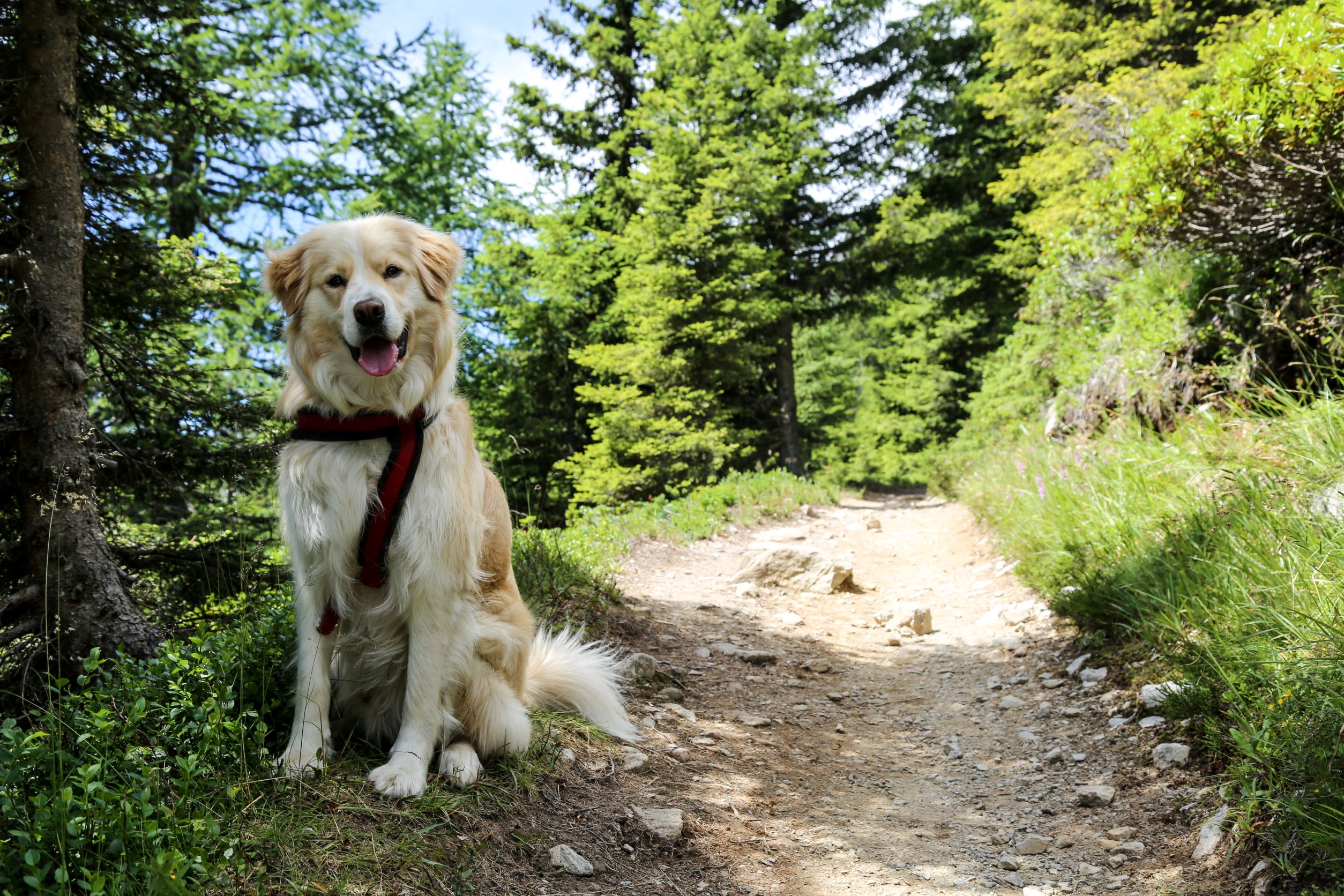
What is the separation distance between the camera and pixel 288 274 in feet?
9.20

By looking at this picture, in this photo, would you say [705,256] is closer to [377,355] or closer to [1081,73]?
[1081,73]

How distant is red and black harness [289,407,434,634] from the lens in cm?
269

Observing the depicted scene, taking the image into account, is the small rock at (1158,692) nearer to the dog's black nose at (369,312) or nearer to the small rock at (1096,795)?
the small rock at (1096,795)

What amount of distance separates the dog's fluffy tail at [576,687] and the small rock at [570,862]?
0.91 meters

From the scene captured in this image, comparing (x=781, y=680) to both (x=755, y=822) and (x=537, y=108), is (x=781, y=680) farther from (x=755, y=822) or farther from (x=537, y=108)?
(x=537, y=108)

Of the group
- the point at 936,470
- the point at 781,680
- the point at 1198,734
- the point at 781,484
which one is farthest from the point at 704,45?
the point at 1198,734

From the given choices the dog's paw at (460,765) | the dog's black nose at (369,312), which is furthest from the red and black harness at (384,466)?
the dog's paw at (460,765)

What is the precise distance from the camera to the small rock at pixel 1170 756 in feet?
10.4

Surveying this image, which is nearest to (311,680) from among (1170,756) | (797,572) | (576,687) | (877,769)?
(576,687)

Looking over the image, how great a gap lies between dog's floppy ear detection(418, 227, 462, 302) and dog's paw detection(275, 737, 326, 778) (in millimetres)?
1637

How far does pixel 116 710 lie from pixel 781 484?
10.9 m

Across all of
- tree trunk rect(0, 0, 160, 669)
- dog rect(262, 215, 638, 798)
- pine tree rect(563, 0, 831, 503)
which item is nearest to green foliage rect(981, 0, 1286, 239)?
pine tree rect(563, 0, 831, 503)

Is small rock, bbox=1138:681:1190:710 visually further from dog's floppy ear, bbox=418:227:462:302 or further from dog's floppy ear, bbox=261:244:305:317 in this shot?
dog's floppy ear, bbox=261:244:305:317

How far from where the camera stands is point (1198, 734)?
3203 mm
